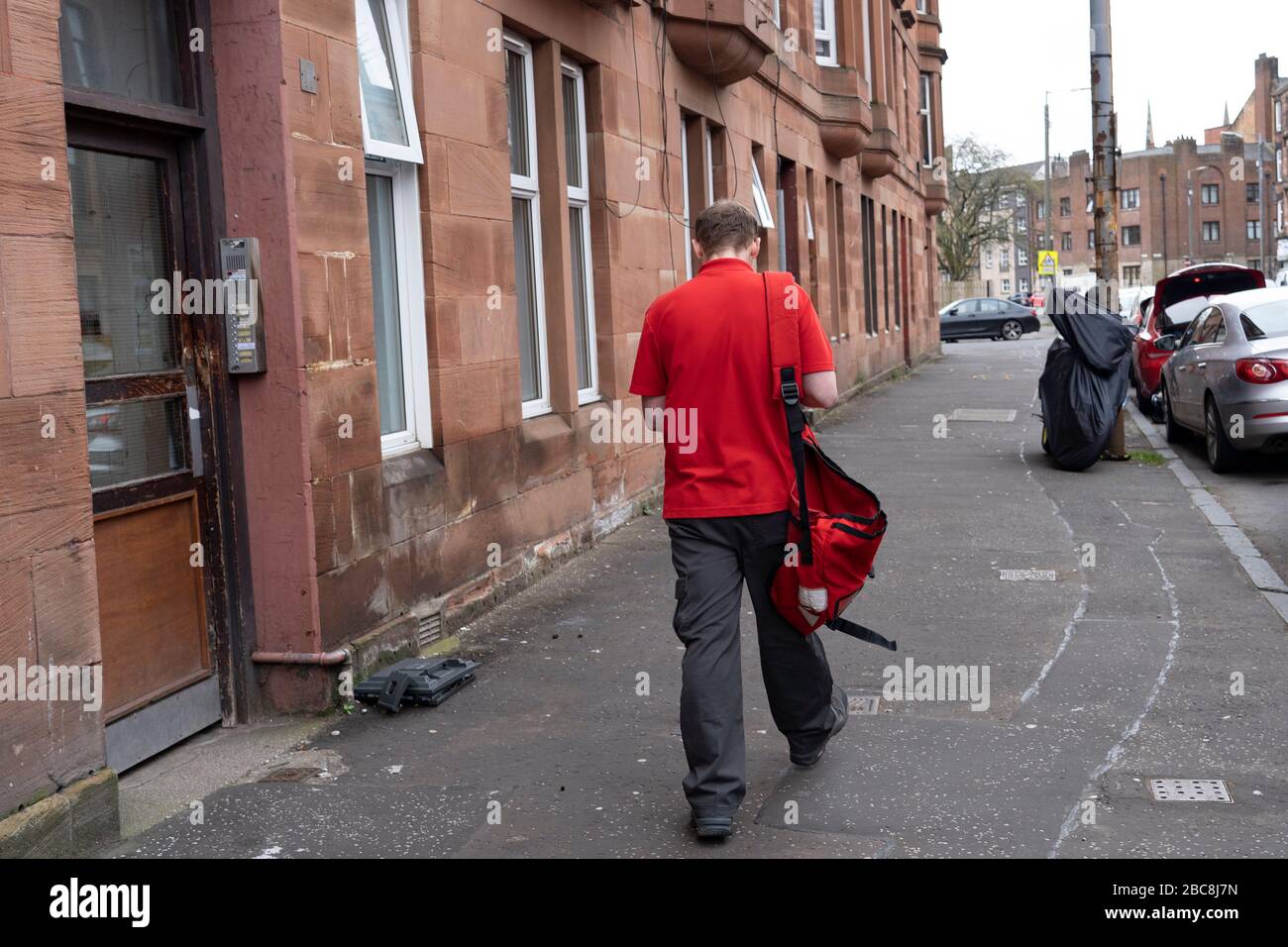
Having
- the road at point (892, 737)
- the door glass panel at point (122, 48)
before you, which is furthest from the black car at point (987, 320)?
the door glass panel at point (122, 48)

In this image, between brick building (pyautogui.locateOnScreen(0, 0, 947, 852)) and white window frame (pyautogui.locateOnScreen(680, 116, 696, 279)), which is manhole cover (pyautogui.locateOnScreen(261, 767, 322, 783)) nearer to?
brick building (pyautogui.locateOnScreen(0, 0, 947, 852))

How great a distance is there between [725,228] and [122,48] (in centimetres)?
258

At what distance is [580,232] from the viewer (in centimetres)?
1109

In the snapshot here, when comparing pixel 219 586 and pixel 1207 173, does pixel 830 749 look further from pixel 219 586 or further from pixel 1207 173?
pixel 1207 173

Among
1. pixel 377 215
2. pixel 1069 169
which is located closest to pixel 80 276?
pixel 377 215

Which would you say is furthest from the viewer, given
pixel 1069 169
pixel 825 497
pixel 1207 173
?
pixel 1069 169

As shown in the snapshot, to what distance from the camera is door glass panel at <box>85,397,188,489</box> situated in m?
5.57

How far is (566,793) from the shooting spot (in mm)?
5348

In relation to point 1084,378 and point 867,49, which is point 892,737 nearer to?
point 1084,378

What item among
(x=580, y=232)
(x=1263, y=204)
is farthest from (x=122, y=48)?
(x=1263, y=204)

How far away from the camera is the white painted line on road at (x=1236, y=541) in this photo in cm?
861

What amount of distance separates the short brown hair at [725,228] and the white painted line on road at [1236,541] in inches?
175
